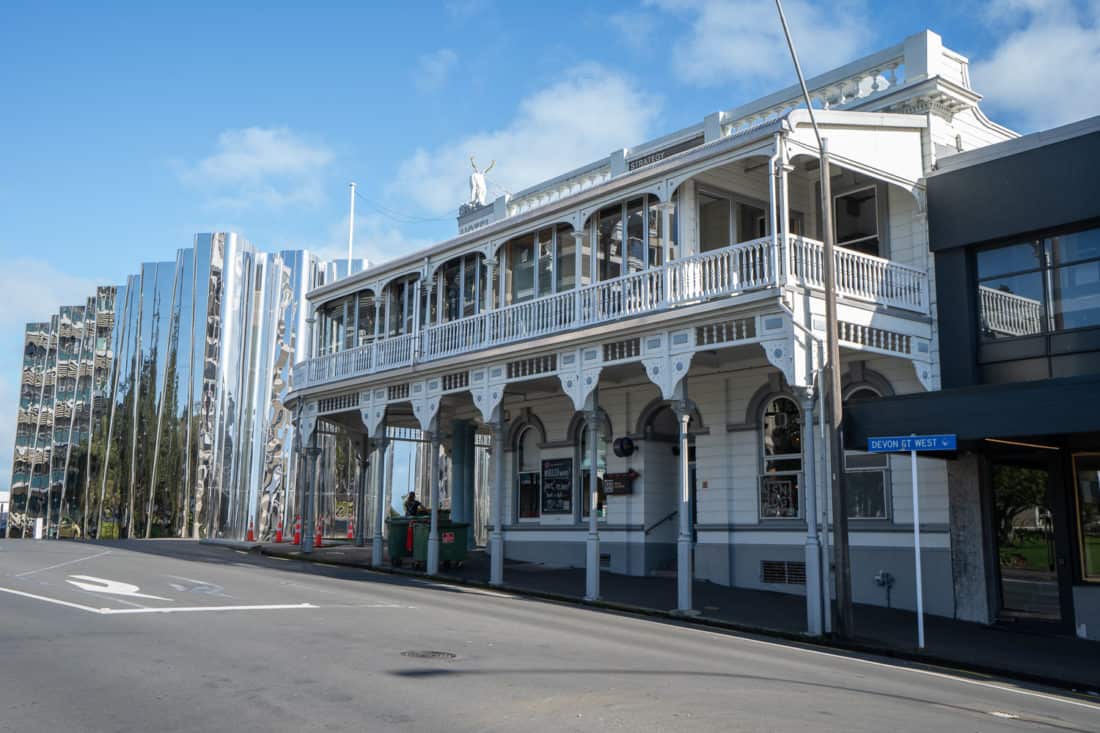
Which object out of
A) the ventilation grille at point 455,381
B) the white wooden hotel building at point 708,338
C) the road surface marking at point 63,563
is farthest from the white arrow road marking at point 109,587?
the ventilation grille at point 455,381

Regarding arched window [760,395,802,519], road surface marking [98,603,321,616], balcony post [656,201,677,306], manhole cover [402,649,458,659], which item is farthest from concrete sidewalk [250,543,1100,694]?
manhole cover [402,649,458,659]

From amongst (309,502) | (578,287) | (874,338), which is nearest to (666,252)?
(578,287)

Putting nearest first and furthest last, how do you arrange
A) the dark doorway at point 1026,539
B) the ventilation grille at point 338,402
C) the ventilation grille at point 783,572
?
the dark doorway at point 1026,539 < the ventilation grille at point 783,572 < the ventilation grille at point 338,402

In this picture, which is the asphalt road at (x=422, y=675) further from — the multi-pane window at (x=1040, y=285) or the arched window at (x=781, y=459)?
the multi-pane window at (x=1040, y=285)

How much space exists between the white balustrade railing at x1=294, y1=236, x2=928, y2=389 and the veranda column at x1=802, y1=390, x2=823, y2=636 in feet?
7.40

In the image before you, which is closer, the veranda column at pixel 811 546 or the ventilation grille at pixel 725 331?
the veranda column at pixel 811 546

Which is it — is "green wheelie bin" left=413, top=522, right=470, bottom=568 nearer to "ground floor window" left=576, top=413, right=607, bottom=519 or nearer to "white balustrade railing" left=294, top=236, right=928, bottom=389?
"ground floor window" left=576, top=413, right=607, bottom=519

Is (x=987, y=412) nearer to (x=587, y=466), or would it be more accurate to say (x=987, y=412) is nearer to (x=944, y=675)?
(x=944, y=675)

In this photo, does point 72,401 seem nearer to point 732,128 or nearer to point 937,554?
point 732,128

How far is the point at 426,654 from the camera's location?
1016 centimetres

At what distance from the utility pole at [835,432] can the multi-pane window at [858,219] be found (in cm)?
394

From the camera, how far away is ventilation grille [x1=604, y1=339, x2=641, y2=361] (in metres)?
18.3

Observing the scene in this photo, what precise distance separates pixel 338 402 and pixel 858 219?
47.9ft

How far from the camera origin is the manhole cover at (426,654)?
9995mm
